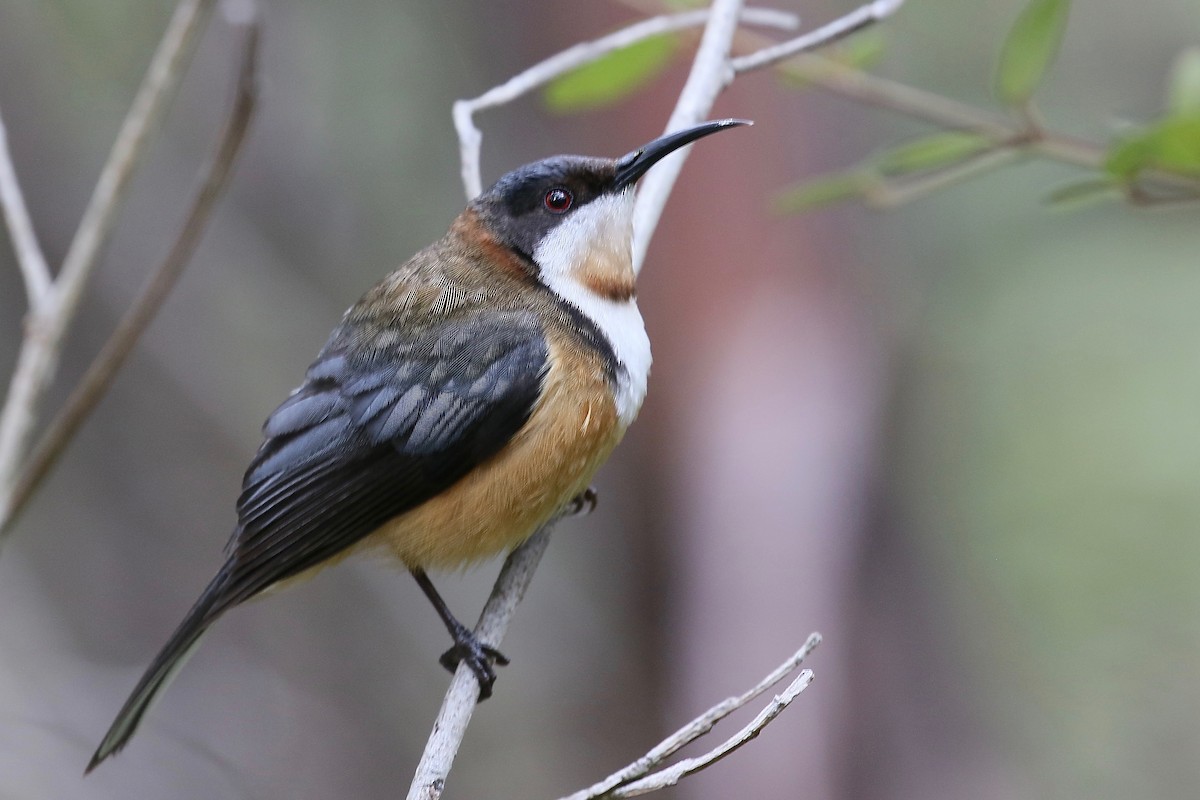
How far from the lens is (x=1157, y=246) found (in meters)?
6.64

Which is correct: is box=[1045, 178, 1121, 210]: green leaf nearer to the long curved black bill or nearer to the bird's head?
the long curved black bill

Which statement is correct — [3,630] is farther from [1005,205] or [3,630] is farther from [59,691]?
[1005,205]

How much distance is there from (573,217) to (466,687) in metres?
1.46

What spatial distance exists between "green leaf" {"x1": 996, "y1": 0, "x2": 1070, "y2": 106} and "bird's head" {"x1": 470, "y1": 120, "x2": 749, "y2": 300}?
3.12 feet

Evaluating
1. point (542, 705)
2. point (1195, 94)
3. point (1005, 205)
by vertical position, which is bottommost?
point (542, 705)

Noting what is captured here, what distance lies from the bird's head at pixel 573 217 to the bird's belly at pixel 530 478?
0.35 metres

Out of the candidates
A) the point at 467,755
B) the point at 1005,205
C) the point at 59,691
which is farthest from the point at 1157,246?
the point at 59,691

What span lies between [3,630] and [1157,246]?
20.9ft

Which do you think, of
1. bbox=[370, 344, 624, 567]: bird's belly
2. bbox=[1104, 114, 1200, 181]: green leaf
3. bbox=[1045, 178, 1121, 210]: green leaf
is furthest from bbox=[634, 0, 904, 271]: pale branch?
bbox=[1104, 114, 1200, 181]: green leaf

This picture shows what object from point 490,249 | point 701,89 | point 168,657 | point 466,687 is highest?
point 701,89

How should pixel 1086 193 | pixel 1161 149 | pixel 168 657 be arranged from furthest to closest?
pixel 168 657
pixel 1086 193
pixel 1161 149

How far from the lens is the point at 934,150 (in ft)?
10.2

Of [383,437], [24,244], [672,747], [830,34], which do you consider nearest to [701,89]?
[830,34]

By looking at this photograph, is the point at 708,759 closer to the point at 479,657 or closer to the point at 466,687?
the point at 466,687
